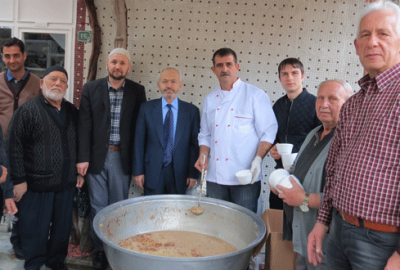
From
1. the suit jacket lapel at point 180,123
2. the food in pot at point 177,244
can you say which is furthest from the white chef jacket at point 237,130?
the food in pot at point 177,244

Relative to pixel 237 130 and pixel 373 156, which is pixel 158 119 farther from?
pixel 373 156

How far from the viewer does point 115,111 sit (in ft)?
10.1

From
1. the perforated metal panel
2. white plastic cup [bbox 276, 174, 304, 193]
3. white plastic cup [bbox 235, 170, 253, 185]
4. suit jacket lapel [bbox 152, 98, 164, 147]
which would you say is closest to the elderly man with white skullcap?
suit jacket lapel [bbox 152, 98, 164, 147]

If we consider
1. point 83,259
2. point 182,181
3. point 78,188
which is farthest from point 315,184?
point 83,259

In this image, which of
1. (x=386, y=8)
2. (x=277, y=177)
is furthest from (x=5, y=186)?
Result: (x=386, y=8)

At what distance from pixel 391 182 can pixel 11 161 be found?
A: 2588 mm

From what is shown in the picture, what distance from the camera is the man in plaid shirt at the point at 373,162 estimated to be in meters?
1.22

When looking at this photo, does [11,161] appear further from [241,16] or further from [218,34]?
[241,16]

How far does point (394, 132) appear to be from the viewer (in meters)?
1.22

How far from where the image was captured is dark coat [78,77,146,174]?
2.94 metres

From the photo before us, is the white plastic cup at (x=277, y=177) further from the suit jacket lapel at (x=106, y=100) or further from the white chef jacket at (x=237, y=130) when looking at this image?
the suit jacket lapel at (x=106, y=100)

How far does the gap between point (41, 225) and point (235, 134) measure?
5.92 feet

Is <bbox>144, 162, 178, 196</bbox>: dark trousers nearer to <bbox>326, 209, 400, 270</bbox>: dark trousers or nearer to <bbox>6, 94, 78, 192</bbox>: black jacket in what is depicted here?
<bbox>6, 94, 78, 192</bbox>: black jacket

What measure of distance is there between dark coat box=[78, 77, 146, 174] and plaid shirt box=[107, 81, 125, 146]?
0.04m
